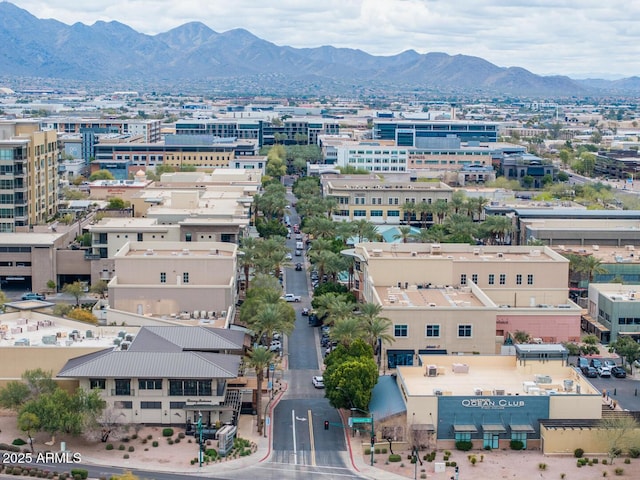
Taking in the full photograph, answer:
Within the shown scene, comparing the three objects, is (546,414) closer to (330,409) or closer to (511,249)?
(330,409)

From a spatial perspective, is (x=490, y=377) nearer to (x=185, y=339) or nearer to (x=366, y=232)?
(x=185, y=339)

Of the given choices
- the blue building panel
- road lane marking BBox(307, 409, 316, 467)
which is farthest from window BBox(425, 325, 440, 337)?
Result: the blue building panel

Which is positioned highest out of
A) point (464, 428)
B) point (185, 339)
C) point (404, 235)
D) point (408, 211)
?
point (404, 235)

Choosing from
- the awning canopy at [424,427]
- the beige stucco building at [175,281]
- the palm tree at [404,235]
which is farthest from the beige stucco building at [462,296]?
the palm tree at [404,235]

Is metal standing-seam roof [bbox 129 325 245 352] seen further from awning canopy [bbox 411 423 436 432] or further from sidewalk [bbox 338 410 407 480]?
awning canopy [bbox 411 423 436 432]

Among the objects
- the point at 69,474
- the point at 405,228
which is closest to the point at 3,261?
the point at 405,228

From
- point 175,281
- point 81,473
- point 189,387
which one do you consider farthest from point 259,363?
point 175,281
